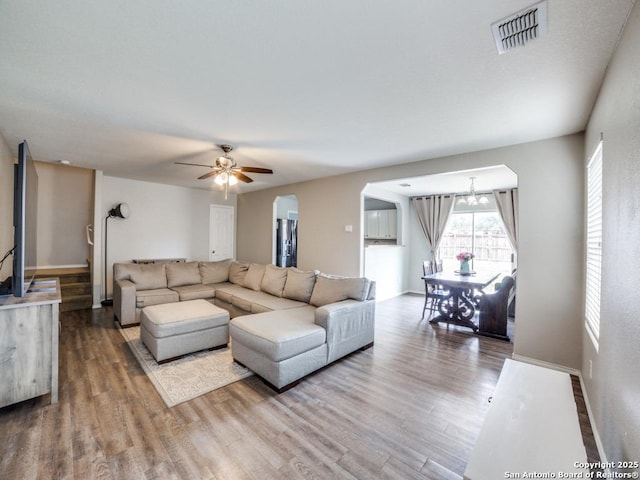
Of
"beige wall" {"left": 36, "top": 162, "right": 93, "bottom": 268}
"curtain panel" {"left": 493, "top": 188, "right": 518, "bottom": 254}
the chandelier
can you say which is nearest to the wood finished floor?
the chandelier

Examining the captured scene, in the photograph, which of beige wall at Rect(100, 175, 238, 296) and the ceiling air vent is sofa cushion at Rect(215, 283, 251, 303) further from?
the ceiling air vent

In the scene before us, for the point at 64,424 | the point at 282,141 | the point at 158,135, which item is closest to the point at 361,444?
the point at 64,424

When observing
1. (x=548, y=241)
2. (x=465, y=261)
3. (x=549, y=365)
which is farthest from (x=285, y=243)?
(x=549, y=365)

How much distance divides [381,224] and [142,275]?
535 centimetres

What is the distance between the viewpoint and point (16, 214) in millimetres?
2094

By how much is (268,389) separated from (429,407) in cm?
139

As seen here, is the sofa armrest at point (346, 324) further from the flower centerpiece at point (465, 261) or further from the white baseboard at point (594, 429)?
the flower centerpiece at point (465, 261)

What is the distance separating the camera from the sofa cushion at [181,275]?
15.7 ft

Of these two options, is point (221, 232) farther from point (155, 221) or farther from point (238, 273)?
point (238, 273)

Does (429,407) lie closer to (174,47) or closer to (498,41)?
(498,41)

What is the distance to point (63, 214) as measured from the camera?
5734mm

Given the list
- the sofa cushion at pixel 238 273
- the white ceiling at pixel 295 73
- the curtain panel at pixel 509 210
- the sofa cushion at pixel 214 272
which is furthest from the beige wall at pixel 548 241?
the sofa cushion at pixel 214 272

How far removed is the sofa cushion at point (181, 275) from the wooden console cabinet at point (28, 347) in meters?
2.53

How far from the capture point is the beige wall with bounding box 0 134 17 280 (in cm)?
309
